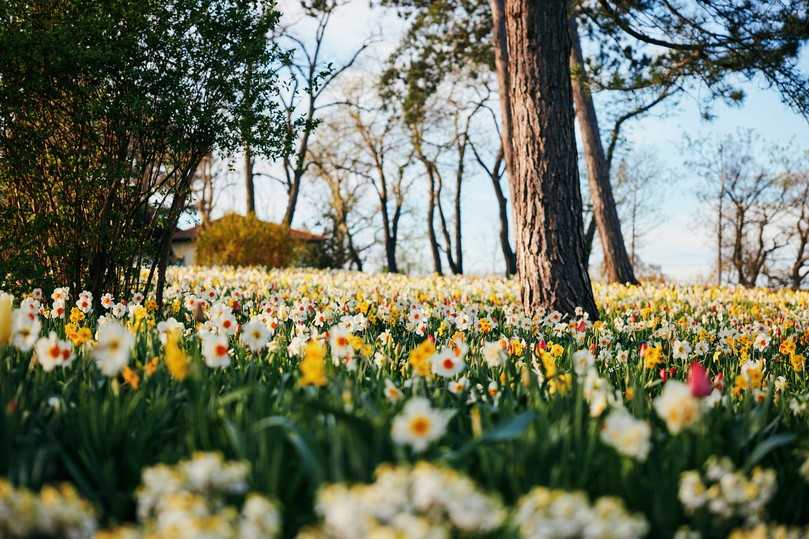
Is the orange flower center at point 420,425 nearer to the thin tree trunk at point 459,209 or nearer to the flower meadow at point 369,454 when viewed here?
the flower meadow at point 369,454

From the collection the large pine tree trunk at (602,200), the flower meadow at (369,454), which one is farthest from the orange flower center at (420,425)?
the large pine tree trunk at (602,200)

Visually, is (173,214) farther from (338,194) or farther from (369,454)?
(338,194)

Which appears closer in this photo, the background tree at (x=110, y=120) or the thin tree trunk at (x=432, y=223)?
the background tree at (x=110, y=120)

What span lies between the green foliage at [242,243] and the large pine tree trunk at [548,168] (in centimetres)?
1312

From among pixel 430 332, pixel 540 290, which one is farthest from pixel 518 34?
pixel 430 332

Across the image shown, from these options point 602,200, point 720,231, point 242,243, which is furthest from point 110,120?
point 720,231

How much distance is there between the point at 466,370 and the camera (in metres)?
3.32

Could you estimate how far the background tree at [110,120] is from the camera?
518cm

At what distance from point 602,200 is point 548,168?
25.7ft

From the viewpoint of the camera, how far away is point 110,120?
5539 mm

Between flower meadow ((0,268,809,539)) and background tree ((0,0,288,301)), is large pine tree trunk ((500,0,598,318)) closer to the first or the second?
background tree ((0,0,288,301))

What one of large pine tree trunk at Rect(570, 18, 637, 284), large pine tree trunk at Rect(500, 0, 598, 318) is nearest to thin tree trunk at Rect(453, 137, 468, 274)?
large pine tree trunk at Rect(570, 18, 637, 284)

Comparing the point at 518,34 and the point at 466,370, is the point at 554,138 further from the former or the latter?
the point at 466,370

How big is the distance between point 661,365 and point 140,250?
4.23 metres
